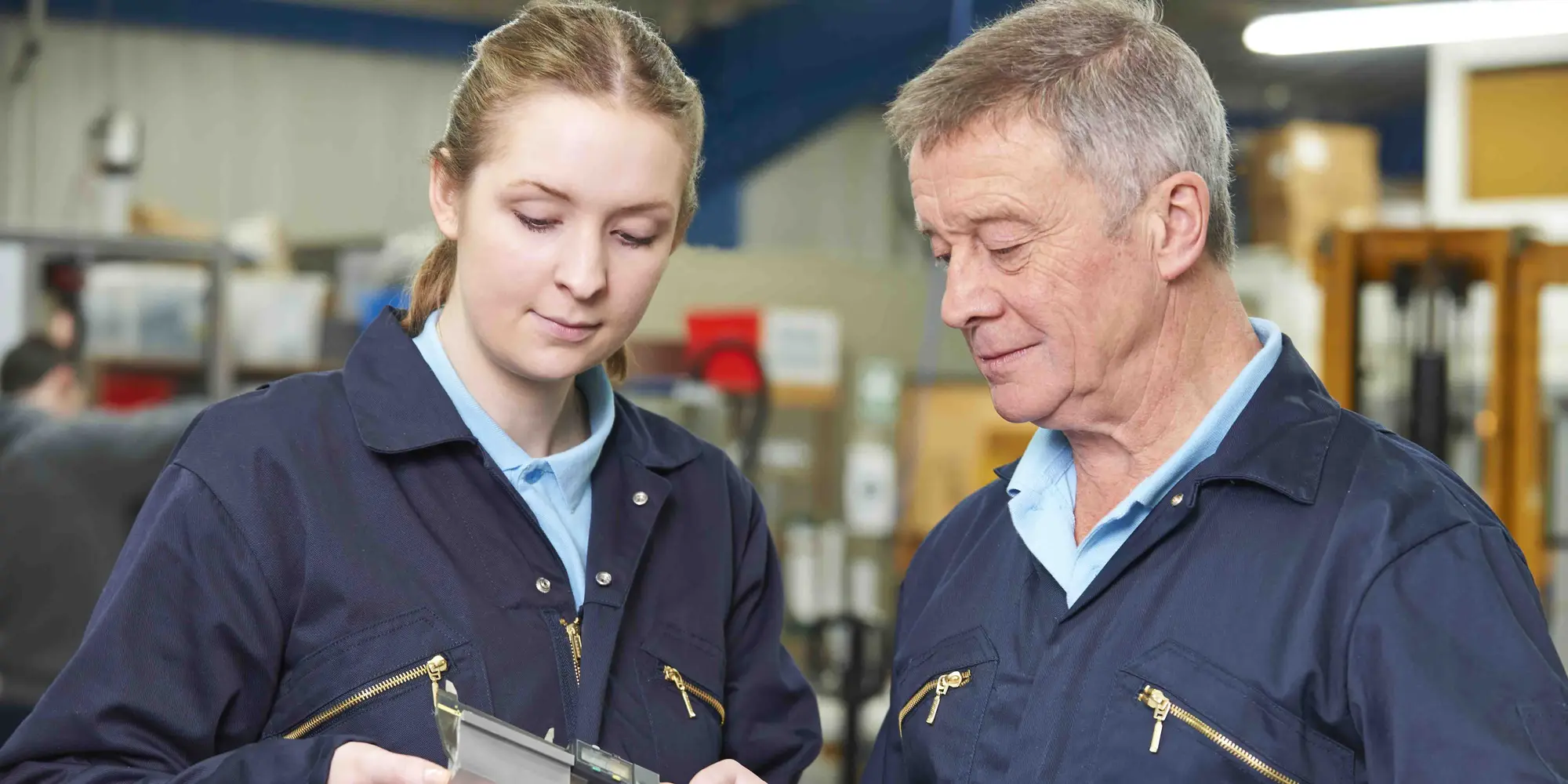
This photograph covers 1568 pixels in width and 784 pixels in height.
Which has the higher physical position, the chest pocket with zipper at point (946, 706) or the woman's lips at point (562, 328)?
the woman's lips at point (562, 328)

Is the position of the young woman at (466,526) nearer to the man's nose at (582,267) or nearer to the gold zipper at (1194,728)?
the man's nose at (582,267)

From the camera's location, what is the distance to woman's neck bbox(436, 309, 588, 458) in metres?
1.50

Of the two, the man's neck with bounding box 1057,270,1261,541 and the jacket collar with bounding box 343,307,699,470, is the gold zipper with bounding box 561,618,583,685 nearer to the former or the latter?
the jacket collar with bounding box 343,307,699,470

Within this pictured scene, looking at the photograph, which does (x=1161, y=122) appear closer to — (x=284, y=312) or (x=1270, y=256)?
(x=284, y=312)

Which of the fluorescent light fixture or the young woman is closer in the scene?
the young woman

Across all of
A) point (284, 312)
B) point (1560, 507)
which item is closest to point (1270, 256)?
point (1560, 507)

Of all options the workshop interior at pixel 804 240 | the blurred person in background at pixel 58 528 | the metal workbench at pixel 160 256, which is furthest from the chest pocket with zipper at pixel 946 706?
the metal workbench at pixel 160 256

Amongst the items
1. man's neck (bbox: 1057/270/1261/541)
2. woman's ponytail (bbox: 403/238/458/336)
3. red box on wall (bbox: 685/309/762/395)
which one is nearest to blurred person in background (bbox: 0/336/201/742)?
red box on wall (bbox: 685/309/762/395)

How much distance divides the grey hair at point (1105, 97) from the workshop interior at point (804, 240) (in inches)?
98.4

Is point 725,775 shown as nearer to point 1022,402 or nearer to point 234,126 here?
point 1022,402

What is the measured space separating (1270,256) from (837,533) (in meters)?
2.33

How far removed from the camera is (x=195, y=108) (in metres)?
7.57

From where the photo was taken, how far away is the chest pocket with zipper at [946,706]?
1417 millimetres

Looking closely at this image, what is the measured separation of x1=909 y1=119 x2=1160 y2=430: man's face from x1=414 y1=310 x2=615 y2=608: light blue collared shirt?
429 millimetres
